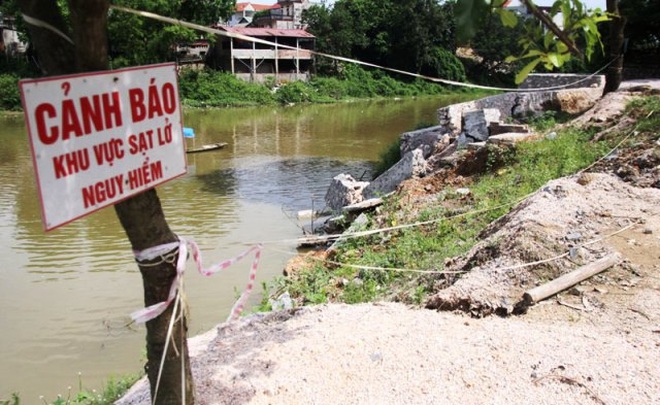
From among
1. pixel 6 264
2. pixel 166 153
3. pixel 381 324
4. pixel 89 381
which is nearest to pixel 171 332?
pixel 166 153

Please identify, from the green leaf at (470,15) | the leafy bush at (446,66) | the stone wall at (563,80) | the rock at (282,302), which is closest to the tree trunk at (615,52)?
the stone wall at (563,80)

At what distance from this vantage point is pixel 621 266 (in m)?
4.38

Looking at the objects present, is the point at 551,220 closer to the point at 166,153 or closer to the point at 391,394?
the point at 391,394

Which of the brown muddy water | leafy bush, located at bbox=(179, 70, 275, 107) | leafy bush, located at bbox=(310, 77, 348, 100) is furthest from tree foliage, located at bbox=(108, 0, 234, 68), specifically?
leafy bush, located at bbox=(310, 77, 348, 100)

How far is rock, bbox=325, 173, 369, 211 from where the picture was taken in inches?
396

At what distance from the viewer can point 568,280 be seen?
162 inches

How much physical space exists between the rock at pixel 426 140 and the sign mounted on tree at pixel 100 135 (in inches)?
372

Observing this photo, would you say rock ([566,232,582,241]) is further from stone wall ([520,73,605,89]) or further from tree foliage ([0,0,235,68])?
tree foliage ([0,0,235,68])

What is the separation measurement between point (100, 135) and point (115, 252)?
7409mm

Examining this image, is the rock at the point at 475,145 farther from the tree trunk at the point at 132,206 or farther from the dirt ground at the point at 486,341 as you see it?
the tree trunk at the point at 132,206

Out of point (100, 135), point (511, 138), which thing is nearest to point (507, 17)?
point (100, 135)

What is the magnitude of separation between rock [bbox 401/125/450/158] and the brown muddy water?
224cm

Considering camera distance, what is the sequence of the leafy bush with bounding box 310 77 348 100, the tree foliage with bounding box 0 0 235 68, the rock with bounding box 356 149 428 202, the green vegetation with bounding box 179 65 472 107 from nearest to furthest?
the rock with bounding box 356 149 428 202 → the tree foliage with bounding box 0 0 235 68 → the green vegetation with bounding box 179 65 472 107 → the leafy bush with bounding box 310 77 348 100

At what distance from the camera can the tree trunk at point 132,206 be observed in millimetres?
1998
